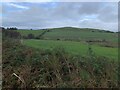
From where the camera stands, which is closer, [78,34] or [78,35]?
[78,35]

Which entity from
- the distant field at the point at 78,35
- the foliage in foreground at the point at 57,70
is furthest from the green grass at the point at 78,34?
the foliage in foreground at the point at 57,70

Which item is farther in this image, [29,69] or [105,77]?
[29,69]

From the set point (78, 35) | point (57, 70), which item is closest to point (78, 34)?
point (78, 35)

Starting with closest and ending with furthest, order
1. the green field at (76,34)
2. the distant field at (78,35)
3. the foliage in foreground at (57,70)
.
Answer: the foliage in foreground at (57,70), the distant field at (78,35), the green field at (76,34)

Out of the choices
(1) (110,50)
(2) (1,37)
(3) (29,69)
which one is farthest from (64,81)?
(2) (1,37)

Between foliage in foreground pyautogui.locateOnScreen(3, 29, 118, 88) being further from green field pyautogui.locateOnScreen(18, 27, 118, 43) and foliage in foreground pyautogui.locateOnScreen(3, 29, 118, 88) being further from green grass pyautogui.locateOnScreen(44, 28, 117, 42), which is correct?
green grass pyautogui.locateOnScreen(44, 28, 117, 42)

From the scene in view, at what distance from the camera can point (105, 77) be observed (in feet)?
24.4

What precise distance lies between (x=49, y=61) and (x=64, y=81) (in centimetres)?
133

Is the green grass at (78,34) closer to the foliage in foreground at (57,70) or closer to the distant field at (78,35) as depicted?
the distant field at (78,35)

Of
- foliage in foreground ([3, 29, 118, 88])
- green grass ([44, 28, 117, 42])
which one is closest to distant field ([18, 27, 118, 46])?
green grass ([44, 28, 117, 42])

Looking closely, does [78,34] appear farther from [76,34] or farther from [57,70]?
[57,70]

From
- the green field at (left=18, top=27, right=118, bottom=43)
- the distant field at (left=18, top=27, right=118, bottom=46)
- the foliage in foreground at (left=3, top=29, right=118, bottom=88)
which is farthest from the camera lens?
the green field at (left=18, top=27, right=118, bottom=43)

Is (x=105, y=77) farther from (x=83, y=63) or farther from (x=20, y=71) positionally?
(x=20, y=71)

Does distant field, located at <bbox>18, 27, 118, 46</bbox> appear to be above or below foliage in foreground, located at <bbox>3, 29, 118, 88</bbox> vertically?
above
